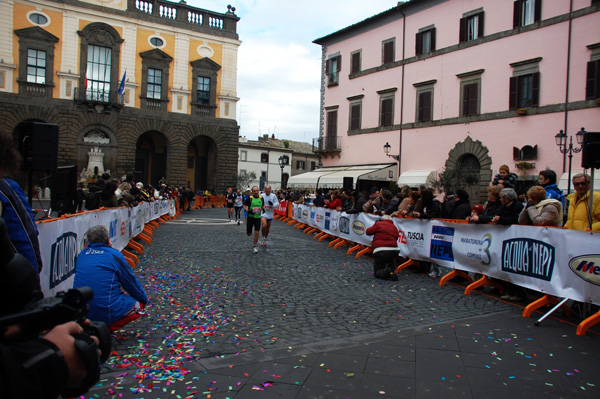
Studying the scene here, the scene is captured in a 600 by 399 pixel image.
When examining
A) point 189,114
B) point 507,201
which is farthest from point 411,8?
point 507,201

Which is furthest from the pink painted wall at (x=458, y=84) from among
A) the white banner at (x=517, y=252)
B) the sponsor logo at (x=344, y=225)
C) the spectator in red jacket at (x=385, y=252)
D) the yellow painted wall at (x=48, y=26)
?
the yellow painted wall at (x=48, y=26)

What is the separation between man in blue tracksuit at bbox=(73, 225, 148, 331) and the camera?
15.6 ft

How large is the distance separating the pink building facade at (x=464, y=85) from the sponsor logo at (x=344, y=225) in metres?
13.3

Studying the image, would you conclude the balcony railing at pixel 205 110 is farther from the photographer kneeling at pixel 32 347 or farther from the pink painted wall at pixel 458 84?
the photographer kneeling at pixel 32 347

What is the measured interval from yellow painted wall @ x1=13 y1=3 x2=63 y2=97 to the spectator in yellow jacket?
3530 cm

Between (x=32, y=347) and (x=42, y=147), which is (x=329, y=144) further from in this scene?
(x=32, y=347)

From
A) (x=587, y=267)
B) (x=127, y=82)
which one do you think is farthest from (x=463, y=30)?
(x=127, y=82)

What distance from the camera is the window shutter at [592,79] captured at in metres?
20.6

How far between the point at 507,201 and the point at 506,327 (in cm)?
247

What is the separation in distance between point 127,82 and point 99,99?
2558 mm

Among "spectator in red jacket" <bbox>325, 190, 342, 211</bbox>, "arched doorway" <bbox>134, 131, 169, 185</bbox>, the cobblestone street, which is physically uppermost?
"arched doorway" <bbox>134, 131, 169, 185</bbox>

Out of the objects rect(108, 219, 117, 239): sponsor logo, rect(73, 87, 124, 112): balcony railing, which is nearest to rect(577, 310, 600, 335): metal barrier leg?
rect(108, 219, 117, 239): sponsor logo

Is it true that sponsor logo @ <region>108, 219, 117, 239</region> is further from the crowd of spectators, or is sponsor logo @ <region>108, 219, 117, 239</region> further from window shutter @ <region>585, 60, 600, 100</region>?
window shutter @ <region>585, 60, 600, 100</region>

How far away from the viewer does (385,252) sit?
886 cm
